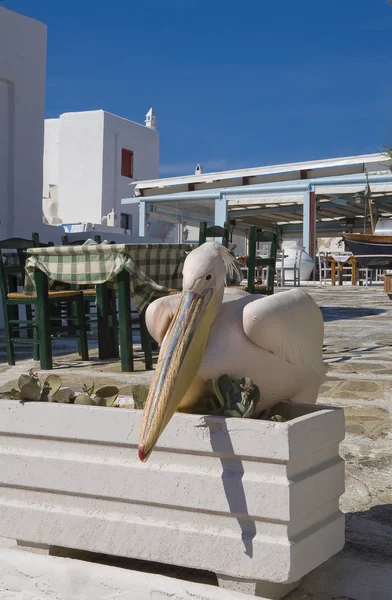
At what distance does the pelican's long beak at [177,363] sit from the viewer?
1.44m

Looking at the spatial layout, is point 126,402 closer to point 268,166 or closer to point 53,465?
point 53,465

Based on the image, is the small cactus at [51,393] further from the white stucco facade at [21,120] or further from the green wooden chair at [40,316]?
the white stucco facade at [21,120]

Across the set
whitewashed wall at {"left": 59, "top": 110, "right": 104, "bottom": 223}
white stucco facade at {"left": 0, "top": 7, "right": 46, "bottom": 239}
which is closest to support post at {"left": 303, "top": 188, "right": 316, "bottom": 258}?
white stucco facade at {"left": 0, "top": 7, "right": 46, "bottom": 239}

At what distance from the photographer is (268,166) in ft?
65.2

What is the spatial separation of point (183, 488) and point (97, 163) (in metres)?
28.6

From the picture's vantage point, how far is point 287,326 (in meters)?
1.78

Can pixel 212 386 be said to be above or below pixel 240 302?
below

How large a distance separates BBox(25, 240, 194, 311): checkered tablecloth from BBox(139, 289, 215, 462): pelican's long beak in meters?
3.06

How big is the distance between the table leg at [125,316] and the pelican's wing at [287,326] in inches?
120

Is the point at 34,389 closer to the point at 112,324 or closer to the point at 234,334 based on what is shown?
the point at 234,334

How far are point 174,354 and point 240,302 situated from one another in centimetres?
38

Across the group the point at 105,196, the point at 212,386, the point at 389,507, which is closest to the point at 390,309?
the point at 389,507

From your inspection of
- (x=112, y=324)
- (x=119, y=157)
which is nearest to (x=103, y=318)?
(x=112, y=324)

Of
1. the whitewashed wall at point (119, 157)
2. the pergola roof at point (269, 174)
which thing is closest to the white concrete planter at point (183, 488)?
the pergola roof at point (269, 174)
